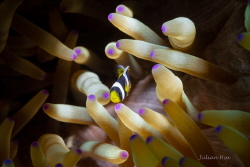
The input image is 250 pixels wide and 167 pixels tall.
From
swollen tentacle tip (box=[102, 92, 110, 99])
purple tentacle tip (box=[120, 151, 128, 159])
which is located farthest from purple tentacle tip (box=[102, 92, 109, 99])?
purple tentacle tip (box=[120, 151, 128, 159])

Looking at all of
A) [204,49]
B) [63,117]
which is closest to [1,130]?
[63,117]

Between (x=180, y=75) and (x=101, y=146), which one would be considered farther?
(x=180, y=75)

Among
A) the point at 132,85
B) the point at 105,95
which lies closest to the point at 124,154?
the point at 105,95

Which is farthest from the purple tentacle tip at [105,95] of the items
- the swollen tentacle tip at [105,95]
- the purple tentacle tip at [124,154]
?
the purple tentacle tip at [124,154]

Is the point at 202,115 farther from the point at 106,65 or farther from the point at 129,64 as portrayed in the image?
the point at 106,65

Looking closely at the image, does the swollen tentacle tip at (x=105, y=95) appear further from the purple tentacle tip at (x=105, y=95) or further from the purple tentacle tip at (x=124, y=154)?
the purple tentacle tip at (x=124, y=154)

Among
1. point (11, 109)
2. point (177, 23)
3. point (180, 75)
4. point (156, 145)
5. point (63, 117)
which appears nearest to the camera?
point (156, 145)

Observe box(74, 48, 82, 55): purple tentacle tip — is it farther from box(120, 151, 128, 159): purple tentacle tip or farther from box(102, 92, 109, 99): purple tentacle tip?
box(120, 151, 128, 159): purple tentacle tip
